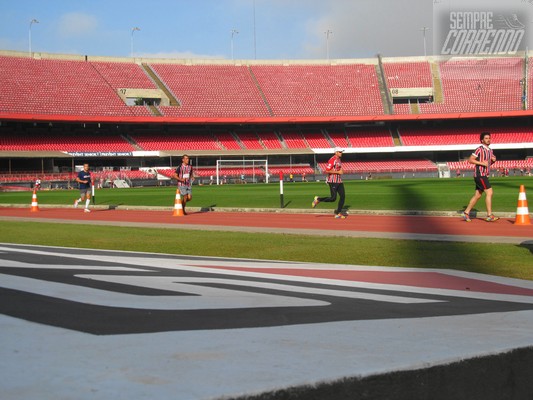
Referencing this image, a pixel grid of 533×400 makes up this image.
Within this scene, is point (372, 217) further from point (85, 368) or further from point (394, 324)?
point (85, 368)

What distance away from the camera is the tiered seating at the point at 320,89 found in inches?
3076

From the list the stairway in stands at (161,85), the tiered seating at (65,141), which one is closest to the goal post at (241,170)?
the stairway in stands at (161,85)

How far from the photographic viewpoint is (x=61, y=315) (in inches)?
176

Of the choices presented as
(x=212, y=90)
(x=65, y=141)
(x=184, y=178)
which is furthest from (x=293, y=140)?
(x=184, y=178)

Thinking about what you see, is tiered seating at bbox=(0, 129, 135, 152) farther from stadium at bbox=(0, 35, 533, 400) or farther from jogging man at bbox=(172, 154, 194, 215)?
jogging man at bbox=(172, 154, 194, 215)

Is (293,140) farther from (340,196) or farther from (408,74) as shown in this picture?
(340,196)

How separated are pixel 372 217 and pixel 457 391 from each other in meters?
16.0

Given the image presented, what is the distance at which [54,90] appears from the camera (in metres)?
71.8

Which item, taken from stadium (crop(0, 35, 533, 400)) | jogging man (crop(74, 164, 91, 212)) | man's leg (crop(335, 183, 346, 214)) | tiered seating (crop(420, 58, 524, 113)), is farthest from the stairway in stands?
man's leg (crop(335, 183, 346, 214))

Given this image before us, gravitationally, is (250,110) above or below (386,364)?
above

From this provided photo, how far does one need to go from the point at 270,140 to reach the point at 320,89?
8.82 m

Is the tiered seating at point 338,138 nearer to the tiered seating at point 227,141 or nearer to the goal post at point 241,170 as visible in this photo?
the goal post at point 241,170

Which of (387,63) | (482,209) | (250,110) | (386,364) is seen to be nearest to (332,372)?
(386,364)

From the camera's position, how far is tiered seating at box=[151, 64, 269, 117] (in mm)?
76062
